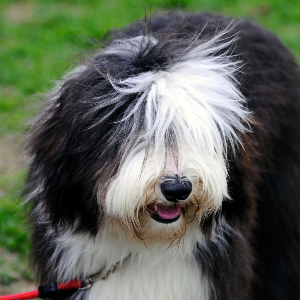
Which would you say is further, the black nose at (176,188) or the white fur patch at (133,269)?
the white fur patch at (133,269)

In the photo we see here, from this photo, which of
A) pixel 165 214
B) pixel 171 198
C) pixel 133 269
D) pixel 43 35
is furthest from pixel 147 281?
pixel 43 35

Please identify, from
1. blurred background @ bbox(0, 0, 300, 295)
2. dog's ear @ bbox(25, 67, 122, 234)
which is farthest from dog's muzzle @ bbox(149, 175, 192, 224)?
blurred background @ bbox(0, 0, 300, 295)

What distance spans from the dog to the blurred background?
150cm

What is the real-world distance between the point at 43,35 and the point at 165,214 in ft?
14.4

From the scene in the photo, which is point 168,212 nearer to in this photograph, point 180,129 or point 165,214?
point 165,214

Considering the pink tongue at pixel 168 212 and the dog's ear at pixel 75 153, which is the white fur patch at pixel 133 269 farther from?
the pink tongue at pixel 168 212

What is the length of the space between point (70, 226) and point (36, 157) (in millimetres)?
355

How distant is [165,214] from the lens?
220cm

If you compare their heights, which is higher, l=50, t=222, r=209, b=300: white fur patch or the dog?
Answer: the dog

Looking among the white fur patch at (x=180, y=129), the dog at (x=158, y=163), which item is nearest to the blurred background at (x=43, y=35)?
the dog at (x=158, y=163)

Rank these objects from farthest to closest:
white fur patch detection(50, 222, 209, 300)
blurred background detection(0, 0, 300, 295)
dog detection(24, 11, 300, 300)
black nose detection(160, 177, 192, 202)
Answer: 1. blurred background detection(0, 0, 300, 295)
2. white fur patch detection(50, 222, 209, 300)
3. dog detection(24, 11, 300, 300)
4. black nose detection(160, 177, 192, 202)

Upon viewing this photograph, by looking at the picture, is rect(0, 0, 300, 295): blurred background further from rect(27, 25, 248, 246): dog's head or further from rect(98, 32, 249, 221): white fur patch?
rect(98, 32, 249, 221): white fur patch

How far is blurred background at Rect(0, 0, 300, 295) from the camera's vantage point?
439 cm

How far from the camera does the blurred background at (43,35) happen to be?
4387 mm
